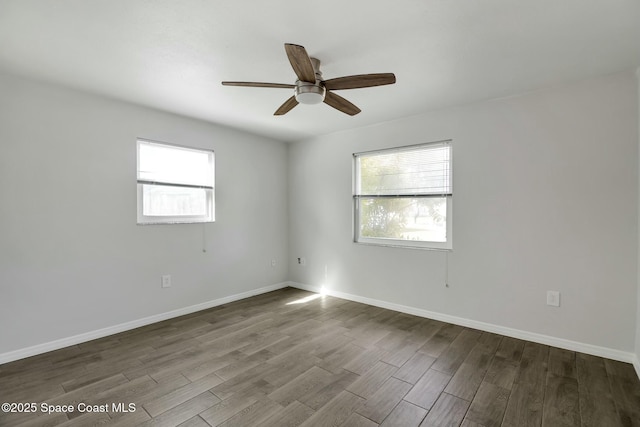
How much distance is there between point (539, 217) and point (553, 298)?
0.74 meters

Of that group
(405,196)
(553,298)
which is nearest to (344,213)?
(405,196)

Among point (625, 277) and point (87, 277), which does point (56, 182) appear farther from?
A: point (625, 277)

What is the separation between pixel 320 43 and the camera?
2002 millimetres

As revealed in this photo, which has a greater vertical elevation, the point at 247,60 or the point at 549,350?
the point at 247,60

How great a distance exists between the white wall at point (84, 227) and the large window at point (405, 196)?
1.87m

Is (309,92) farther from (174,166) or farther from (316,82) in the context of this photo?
(174,166)

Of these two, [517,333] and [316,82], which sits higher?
[316,82]

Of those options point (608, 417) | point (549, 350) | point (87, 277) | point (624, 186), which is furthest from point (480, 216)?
point (87, 277)

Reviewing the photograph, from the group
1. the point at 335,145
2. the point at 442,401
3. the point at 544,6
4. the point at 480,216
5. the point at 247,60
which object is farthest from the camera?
the point at 335,145

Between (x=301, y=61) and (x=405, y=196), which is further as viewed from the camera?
(x=405, y=196)

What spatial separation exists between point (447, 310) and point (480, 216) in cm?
108

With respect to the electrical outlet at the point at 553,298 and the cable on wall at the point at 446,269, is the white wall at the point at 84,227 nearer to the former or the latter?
the cable on wall at the point at 446,269

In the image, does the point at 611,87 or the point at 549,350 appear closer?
the point at 611,87

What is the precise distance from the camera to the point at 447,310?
3299 millimetres
